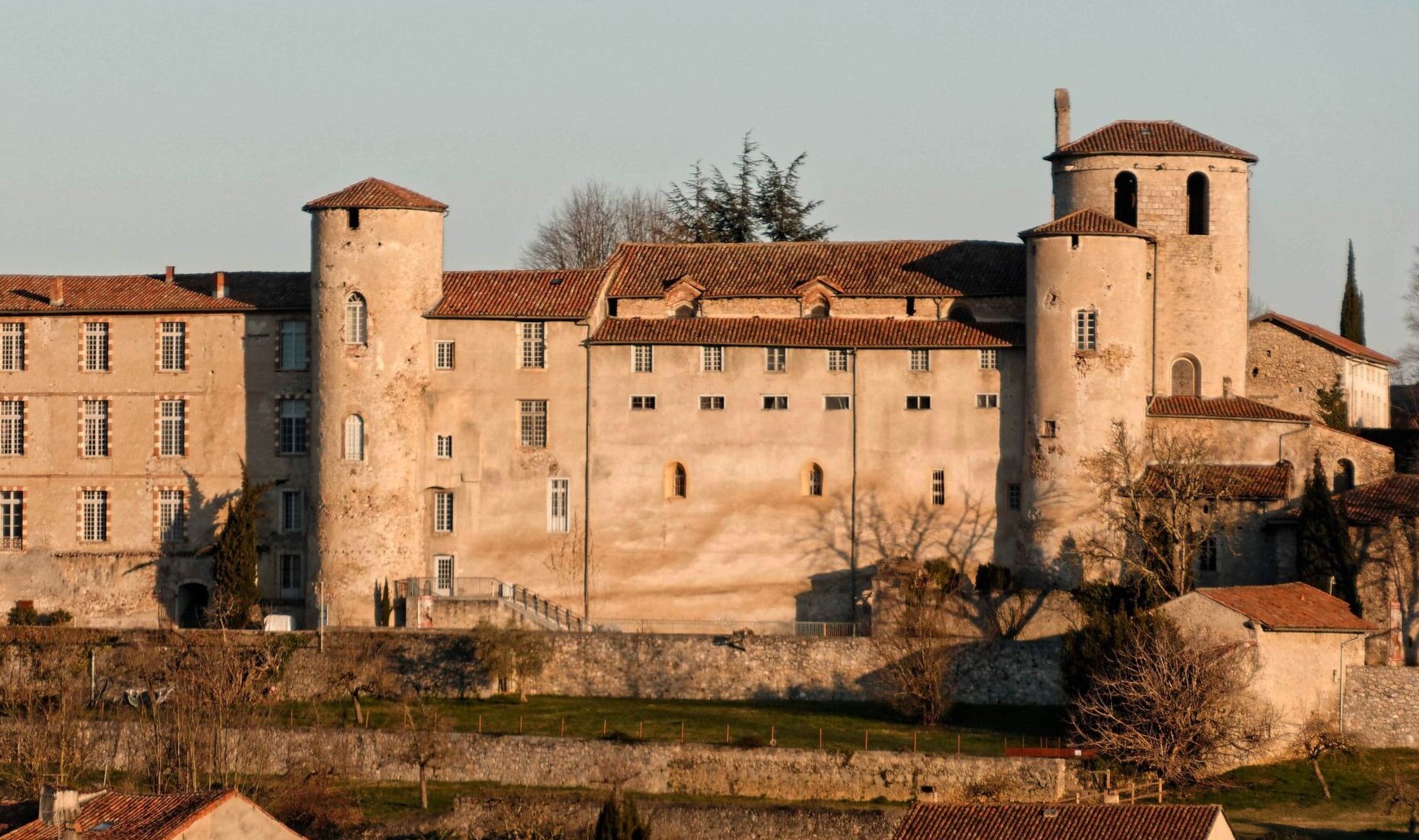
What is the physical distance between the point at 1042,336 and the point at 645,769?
14.6 metres

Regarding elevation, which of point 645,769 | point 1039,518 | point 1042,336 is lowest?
point 645,769

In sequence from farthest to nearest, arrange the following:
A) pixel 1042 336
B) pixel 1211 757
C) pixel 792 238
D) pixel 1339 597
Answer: pixel 792 238 → pixel 1042 336 → pixel 1339 597 → pixel 1211 757

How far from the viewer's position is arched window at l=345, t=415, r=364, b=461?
67.7m

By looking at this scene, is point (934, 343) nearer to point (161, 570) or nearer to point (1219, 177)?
point (1219, 177)

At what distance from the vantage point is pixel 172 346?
230 feet

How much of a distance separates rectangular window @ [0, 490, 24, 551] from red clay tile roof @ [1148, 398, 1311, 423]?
26598mm

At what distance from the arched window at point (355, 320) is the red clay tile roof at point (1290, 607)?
66.7 feet

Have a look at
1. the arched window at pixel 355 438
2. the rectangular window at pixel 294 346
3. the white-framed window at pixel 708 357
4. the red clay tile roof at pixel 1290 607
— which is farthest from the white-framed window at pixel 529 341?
the red clay tile roof at pixel 1290 607

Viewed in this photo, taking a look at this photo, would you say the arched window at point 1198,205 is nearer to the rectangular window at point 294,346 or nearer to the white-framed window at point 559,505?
the white-framed window at point 559,505

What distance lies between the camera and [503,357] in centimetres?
6850

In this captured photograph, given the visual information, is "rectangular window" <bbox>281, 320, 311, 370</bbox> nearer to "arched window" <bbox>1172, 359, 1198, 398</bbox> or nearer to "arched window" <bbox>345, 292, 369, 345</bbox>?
Answer: "arched window" <bbox>345, 292, 369, 345</bbox>

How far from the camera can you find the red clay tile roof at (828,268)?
6862 cm

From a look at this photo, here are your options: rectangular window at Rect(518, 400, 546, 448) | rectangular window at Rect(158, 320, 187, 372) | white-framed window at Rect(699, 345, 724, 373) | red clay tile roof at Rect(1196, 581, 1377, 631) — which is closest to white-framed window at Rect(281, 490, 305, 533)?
rectangular window at Rect(158, 320, 187, 372)

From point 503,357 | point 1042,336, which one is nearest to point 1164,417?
point 1042,336
